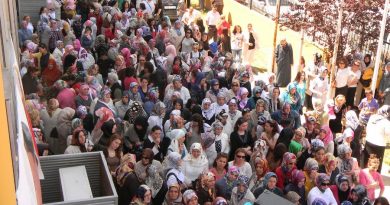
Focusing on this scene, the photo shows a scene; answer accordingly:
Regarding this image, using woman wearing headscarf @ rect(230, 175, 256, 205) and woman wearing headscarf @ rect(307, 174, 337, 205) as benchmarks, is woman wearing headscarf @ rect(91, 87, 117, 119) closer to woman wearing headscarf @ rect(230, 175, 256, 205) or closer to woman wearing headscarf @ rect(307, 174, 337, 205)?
woman wearing headscarf @ rect(230, 175, 256, 205)

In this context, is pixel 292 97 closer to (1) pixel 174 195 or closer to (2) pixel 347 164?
(2) pixel 347 164

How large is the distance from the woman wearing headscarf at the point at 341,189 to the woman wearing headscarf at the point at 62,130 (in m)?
3.73

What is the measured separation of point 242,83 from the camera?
38.8 feet

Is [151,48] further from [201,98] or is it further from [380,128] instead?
[380,128]

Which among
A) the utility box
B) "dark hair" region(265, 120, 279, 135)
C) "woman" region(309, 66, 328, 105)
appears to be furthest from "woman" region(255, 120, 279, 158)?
the utility box

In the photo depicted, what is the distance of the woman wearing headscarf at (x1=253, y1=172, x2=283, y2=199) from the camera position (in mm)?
8023

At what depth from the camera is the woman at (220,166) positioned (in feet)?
27.9

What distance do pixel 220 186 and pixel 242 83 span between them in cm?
395

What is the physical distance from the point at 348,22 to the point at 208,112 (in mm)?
6455

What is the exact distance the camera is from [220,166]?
337 inches

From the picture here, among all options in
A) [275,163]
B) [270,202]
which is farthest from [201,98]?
[270,202]

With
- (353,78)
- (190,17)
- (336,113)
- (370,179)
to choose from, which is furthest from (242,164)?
(190,17)

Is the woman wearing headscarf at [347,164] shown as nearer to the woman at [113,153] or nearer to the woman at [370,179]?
the woman at [370,179]

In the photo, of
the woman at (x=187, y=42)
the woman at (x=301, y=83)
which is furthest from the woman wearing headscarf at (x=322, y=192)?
the woman at (x=187, y=42)
